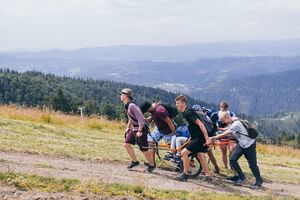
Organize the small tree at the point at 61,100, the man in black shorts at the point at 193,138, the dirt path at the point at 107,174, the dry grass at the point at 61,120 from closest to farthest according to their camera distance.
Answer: the dirt path at the point at 107,174 → the man in black shorts at the point at 193,138 → the dry grass at the point at 61,120 → the small tree at the point at 61,100

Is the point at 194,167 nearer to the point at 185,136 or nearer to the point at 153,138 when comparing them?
the point at 185,136

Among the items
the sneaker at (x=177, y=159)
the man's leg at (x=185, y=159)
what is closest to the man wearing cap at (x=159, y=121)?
the sneaker at (x=177, y=159)

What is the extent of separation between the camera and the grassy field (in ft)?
41.0

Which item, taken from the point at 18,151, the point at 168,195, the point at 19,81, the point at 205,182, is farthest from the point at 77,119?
the point at 19,81

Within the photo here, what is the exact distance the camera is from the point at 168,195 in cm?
889

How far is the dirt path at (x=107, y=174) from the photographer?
9.50 m

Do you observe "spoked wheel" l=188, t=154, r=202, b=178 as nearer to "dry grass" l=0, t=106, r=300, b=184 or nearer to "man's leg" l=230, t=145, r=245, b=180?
"man's leg" l=230, t=145, r=245, b=180

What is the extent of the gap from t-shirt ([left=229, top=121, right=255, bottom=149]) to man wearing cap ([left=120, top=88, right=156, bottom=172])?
6.71 feet

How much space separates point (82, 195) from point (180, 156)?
4.39 metres

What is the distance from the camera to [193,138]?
10812 millimetres

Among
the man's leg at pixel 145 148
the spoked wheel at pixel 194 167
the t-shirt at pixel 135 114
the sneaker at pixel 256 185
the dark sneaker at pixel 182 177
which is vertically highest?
the t-shirt at pixel 135 114

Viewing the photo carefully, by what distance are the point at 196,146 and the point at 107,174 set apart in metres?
2.12

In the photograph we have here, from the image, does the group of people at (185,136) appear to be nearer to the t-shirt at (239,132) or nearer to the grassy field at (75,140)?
the t-shirt at (239,132)

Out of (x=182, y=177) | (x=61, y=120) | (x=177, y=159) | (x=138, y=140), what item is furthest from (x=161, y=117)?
(x=61, y=120)
